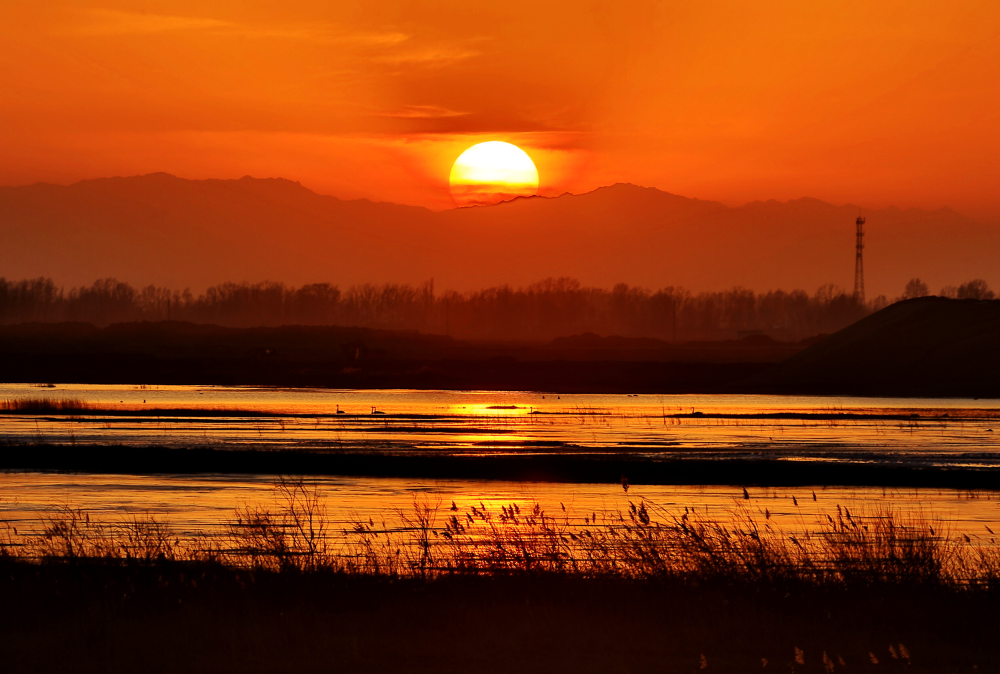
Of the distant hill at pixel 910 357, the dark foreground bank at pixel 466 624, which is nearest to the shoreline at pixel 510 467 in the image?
the dark foreground bank at pixel 466 624

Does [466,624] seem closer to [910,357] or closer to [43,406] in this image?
[43,406]

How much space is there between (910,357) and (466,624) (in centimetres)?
14054

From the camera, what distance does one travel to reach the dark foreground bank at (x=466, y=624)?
16.3m

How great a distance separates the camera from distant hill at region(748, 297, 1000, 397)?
5487 inches

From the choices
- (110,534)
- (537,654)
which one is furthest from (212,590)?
(110,534)

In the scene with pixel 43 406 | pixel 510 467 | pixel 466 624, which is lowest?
pixel 510 467

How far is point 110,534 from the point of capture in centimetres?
2842

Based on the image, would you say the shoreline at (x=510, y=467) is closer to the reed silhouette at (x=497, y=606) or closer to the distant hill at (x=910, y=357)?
the reed silhouette at (x=497, y=606)

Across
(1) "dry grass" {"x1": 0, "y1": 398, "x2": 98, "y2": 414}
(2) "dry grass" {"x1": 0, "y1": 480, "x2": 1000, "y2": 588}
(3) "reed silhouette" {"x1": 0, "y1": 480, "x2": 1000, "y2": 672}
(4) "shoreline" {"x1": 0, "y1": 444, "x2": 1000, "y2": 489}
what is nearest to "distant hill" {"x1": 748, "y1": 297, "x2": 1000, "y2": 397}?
(1) "dry grass" {"x1": 0, "y1": 398, "x2": 98, "y2": 414}

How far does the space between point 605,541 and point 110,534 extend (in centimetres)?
1139

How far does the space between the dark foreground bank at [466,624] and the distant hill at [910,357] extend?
122m

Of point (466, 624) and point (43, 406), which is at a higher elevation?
point (466, 624)

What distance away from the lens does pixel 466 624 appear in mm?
18422

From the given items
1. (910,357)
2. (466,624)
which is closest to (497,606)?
(466,624)
